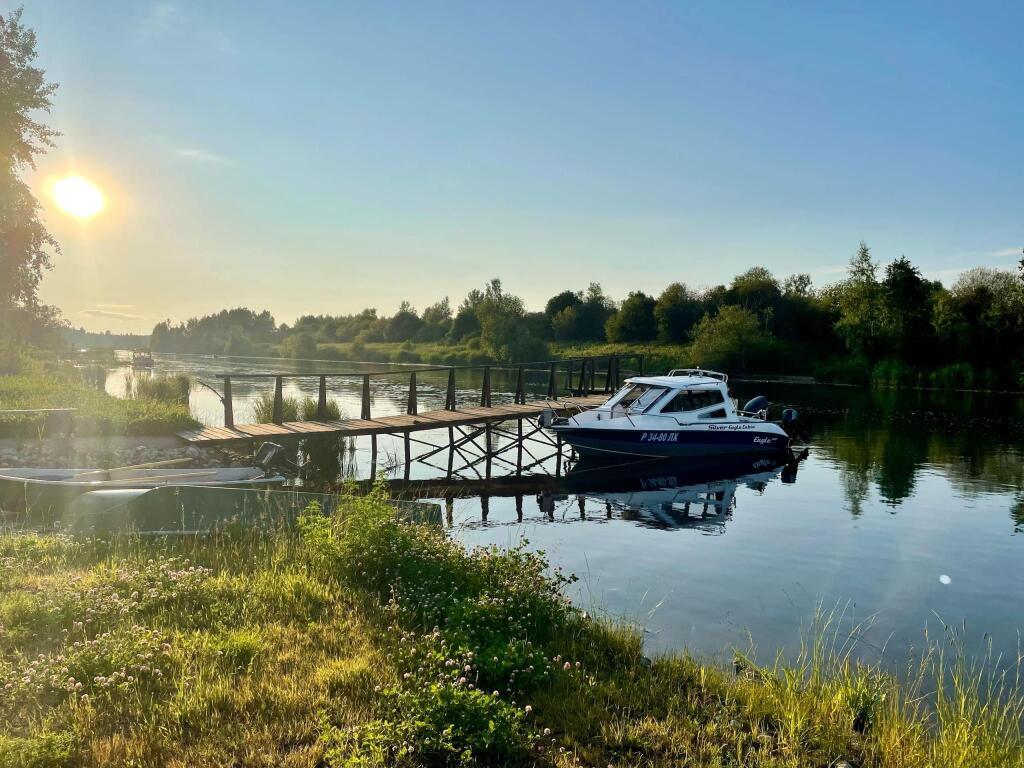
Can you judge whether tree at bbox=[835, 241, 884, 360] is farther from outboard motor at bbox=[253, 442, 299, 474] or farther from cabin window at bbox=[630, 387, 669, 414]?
outboard motor at bbox=[253, 442, 299, 474]

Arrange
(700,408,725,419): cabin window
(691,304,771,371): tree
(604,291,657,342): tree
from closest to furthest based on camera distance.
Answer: (700,408,725,419): cabin window
(691,304,771,371): tree
(604,291,657,342): tree

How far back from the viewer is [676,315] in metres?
79.0

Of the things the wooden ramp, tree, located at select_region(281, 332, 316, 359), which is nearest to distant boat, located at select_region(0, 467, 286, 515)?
the wooden ramp

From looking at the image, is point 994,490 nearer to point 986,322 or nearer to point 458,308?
point 986,322

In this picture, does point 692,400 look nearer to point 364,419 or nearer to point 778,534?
point 778,534

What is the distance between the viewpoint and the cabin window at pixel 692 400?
2173 centimetres

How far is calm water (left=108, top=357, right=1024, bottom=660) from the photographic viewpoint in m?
9.14

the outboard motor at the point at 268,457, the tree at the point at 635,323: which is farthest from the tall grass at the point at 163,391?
the tree at the point at 635,323

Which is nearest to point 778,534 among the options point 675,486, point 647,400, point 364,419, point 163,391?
point 675,486

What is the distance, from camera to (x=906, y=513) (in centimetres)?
1563

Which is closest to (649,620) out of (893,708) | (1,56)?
(893,708)

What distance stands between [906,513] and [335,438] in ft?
47.9

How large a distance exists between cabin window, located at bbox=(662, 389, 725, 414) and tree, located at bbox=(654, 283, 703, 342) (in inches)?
2224

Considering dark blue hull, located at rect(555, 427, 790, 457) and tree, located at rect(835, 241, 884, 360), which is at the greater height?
tree, located at rect(835, 241, 884, 360)
